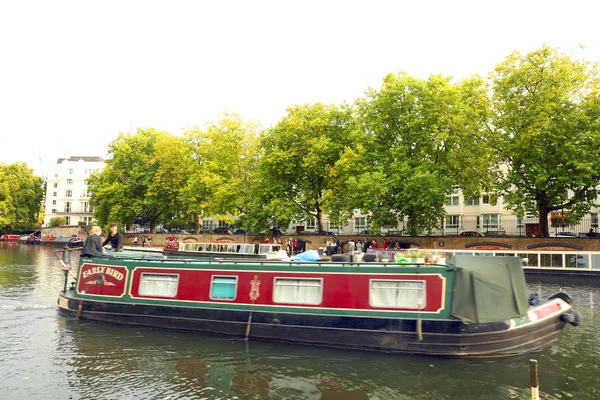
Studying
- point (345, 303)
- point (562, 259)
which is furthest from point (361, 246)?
point (345, 303)

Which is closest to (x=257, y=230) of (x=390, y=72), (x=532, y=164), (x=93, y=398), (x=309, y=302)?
(x=390, y=72)

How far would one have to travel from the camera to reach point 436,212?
115 ft

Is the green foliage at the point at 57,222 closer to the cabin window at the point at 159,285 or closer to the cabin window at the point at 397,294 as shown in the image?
the cabin window at the point at 159,285

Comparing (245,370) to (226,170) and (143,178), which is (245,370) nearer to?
(226,170)

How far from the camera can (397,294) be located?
36.7ft

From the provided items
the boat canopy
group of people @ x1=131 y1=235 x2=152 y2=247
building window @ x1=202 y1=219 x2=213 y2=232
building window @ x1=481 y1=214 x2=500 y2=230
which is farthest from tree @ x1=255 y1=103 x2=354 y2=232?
the boat canopy

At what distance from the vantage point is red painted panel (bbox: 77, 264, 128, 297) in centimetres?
1429

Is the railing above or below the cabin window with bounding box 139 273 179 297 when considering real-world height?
above

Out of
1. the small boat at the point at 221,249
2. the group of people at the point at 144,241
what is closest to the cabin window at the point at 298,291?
the small boat at the point at 221,249

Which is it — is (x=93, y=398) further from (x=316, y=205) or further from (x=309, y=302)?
(x=316, y=205)

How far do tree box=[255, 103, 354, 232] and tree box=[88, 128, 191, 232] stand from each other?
14.3m

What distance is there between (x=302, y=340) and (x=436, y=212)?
2573 centimetres

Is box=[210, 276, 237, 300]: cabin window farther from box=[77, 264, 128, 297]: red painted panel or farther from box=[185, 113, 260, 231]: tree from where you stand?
box=[185, 113, 260, 231]: tree

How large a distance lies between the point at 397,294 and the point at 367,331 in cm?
122
